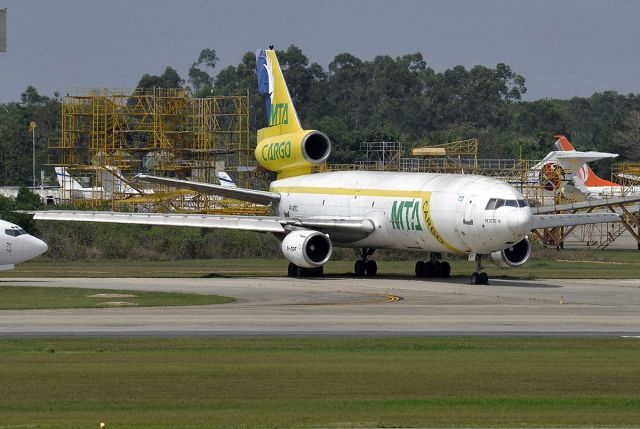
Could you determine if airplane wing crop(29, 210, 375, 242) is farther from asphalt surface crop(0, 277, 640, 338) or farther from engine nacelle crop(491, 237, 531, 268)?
engine nacelle crop(491, 237, 531, 268)

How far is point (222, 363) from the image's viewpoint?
2553 cm

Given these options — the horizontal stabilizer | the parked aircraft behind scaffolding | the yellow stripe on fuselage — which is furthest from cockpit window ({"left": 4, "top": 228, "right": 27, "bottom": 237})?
the parked aircraft behind scaffolding

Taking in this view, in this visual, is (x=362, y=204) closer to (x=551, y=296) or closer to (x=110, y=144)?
(x=551, y=296)

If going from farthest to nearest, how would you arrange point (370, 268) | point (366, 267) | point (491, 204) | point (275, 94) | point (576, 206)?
1. point (275, 94)
2. point (576, 206)
3. point (366, 267)
4. point (370, 268)
5. point (491, 204)

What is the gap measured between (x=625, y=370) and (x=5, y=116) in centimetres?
16242

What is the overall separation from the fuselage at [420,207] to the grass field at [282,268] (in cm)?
357

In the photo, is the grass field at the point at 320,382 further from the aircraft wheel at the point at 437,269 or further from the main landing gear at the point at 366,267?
the main landing gear at the point at 366,267

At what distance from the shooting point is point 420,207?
171ft

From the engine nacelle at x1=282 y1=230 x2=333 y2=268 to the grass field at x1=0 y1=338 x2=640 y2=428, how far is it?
937 inches

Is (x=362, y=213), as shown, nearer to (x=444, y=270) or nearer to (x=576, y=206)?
(x=444, y=270)

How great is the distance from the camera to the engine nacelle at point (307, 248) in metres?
53.9

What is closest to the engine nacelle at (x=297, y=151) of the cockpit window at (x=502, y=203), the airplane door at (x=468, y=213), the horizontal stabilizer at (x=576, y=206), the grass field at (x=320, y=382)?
the horizontal stabilizer at (x=576, y=206)

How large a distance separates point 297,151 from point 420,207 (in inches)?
452

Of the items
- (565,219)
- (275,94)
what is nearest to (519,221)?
(565,219)
